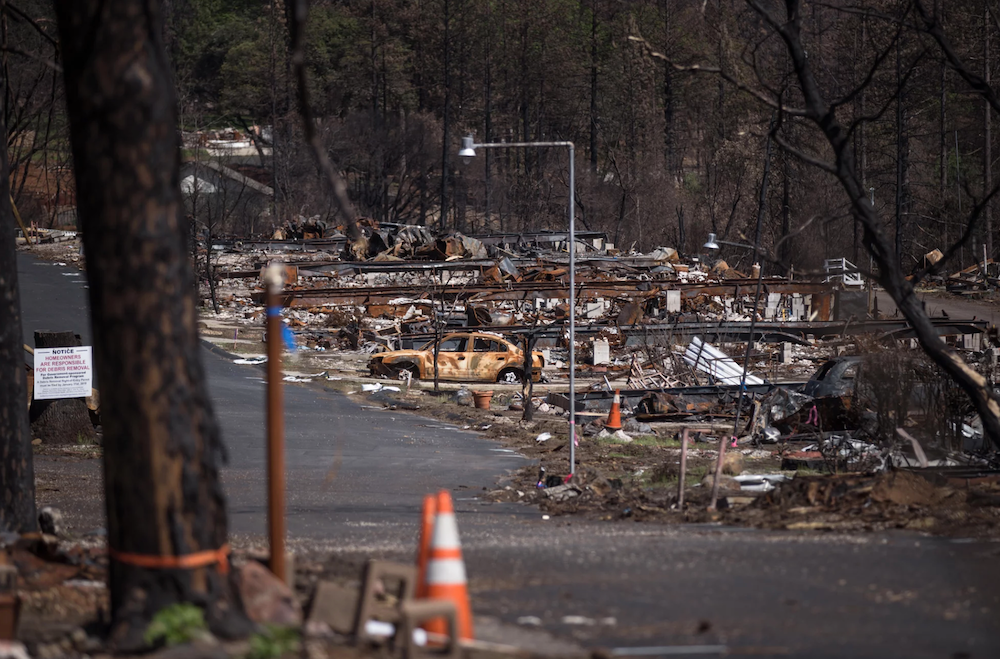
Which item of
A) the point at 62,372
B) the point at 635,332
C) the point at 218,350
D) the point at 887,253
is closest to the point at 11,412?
the point at 62,372

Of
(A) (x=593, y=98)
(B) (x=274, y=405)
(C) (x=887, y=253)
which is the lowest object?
(B) (x=274, y=405)

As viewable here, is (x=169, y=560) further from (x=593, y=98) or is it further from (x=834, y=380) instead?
(x=593, y=98)

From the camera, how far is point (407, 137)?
74.7 meters

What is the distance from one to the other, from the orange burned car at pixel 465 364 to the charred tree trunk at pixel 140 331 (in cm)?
2471

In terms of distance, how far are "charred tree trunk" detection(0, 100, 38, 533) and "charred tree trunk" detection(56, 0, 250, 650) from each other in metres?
5.16

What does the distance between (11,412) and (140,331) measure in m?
5.54

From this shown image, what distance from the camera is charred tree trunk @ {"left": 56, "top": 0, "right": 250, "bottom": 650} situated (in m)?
5.64

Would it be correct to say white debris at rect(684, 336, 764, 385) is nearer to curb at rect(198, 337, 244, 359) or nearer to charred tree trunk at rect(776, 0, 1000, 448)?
curb at rect(198, 337, 244, 359)

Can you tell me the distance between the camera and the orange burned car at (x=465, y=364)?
30.6 meters

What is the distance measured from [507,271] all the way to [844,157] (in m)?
33.0

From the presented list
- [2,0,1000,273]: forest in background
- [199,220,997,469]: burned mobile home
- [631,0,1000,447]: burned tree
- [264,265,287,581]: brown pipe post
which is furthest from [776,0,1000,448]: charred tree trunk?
[2,0,1000,273]: forest in background

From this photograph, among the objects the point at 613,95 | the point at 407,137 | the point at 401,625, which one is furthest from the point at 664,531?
the point at 613,95

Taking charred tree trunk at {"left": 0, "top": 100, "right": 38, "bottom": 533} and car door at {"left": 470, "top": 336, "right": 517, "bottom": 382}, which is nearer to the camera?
charred tree trunk at {"left": 0, "top": 100, "right": 38, "bottom": 533}

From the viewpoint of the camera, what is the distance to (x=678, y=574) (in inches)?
332
